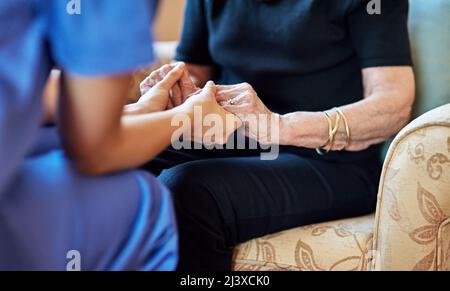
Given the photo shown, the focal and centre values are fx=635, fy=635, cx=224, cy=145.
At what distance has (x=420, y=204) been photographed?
940 millimetres

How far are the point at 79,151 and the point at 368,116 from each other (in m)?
0.60

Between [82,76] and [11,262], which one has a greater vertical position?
[82,76]

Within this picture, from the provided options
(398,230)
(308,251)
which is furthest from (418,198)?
(308,251)

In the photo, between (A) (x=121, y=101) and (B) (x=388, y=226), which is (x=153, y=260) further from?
(B) (x=388, y=226)

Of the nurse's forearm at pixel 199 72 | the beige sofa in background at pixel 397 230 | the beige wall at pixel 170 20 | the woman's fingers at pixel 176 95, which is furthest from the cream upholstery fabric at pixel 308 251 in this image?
the beige wall at pixel 170 20

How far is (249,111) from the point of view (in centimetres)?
102

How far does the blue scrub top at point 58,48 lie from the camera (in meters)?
0.58

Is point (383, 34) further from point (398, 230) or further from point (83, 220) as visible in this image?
point (83, 220)

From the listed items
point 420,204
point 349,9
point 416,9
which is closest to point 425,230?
point 420,204

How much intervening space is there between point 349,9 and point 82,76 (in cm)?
64

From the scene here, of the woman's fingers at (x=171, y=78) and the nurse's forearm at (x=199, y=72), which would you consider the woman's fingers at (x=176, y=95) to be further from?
the nurse's forearm at (x=199, y=72)

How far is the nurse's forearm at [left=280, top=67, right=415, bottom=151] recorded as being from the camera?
106cm

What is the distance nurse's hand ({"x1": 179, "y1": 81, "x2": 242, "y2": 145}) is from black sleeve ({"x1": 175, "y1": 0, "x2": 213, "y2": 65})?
372 millimetres

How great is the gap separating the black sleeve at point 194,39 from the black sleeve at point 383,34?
34 cm
